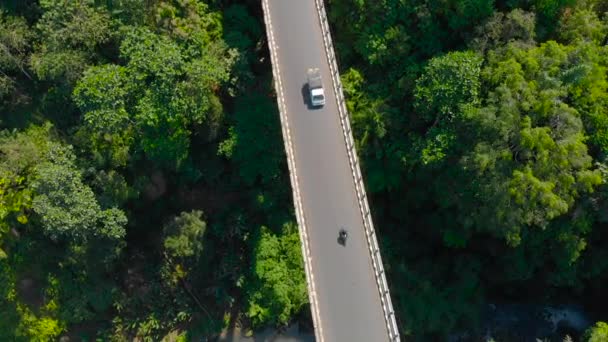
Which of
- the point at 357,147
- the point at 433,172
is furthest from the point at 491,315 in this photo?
the point at 357,147

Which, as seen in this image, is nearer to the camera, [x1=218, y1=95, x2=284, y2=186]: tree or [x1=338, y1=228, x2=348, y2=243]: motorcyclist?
[x1=338, y1=228, x2=348, y2=243]: motorcyclist

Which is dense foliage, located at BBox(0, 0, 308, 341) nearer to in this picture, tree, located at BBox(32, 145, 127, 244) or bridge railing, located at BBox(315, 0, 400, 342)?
tree, located at BBox(32, 145, 127, 244)

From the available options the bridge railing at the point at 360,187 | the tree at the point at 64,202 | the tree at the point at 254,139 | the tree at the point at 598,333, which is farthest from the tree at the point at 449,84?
the tree at the point at 64,202

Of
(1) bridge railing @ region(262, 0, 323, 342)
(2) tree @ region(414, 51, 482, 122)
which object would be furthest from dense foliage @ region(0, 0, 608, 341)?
(1) bridge railing @ region(262, 0, 323, 342)

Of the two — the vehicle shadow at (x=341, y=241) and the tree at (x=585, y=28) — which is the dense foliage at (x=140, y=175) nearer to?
the vehicle shadow at (x=341, y=241)

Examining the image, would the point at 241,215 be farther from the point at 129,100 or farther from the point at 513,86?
the point at 513,86

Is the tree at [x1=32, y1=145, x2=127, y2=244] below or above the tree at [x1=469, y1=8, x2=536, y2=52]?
above
